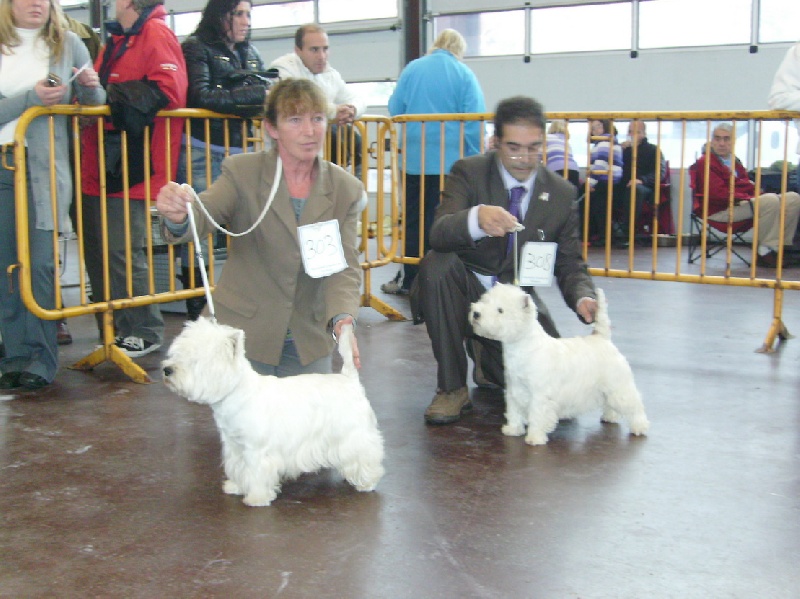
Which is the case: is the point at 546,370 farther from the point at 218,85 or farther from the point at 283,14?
the point at 283,14

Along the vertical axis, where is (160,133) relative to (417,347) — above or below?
above

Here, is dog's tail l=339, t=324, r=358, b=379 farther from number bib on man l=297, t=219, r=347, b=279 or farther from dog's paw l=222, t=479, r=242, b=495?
dog's paw l=222, t=479, r=242, b=495

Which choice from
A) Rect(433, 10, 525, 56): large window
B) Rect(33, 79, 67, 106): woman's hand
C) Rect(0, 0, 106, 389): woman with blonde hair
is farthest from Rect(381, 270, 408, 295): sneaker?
Rect(433, 10, 525, 56): large window

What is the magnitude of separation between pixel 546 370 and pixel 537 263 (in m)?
0.50

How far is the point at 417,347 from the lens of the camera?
461 centimetres

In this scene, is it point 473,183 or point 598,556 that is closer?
point 598,556

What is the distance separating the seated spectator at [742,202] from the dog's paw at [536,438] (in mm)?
5167

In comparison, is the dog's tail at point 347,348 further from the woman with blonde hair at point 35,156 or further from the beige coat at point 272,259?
the woman with blonde hair at point 35,156

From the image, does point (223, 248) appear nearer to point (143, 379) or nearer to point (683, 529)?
point (143, 379)

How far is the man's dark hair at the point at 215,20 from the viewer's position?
4.43 metres

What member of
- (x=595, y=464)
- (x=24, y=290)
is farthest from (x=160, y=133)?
(x=595, y=464)

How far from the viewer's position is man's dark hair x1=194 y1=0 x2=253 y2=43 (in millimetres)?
4434

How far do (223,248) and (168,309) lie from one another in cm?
54

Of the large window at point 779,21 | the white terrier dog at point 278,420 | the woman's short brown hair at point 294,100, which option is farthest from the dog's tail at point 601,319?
the large window at point 779,21
